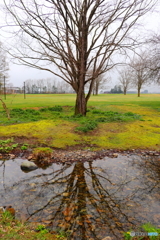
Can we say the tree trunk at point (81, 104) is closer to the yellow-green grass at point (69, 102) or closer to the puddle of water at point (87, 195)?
the yellow-green grass at point (69, 102)

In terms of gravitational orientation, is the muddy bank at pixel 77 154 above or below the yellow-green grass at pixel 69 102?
below

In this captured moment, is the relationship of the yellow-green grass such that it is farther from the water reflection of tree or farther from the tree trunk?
the water reflection of tree

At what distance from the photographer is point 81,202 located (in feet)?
13.7

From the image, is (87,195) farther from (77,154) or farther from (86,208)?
(77,154)

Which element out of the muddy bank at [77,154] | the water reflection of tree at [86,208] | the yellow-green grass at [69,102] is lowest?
the water reflection of tree at [86,208]

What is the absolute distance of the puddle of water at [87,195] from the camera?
350 centimetres

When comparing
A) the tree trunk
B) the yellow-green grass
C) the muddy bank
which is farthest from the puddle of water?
the yellow-green grass

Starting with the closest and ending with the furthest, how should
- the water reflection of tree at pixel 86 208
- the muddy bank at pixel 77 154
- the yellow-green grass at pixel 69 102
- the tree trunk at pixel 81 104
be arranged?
the water reflection of tree at pixel 86 208 → the muddy bank at pixel 77 154 → the tree trunk at pixel 81 104 → the yellow-green grass at pixel 69 102

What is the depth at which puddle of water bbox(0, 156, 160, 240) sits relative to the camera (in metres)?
3.50

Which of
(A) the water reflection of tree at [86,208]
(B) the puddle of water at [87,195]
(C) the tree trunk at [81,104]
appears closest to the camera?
(A) the water reflection of tree at [86,208]

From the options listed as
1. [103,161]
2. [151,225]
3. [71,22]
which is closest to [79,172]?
[103,161]

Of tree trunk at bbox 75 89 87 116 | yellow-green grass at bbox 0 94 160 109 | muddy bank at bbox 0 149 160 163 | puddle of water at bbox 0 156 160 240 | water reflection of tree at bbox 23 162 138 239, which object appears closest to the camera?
water reflection of tree at bbox 23 162 138 239

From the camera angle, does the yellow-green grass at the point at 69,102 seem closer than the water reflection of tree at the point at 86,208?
No

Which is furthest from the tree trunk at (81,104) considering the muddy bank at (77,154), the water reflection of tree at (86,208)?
the water reflection of tree at (86,208)
